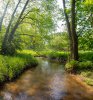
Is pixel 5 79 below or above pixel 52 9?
below

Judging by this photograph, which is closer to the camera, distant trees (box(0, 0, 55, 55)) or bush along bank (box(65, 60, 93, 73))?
bush along bank (box(65, 60, 93, 73))

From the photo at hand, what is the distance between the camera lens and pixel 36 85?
10922mm

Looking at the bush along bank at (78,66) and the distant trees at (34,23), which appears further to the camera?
the distant trees at (34,23)

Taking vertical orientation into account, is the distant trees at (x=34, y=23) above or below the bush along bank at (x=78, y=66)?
above

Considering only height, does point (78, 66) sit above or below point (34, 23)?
below

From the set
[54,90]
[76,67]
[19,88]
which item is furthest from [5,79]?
[76,67]

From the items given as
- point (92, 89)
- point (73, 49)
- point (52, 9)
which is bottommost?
point (92, 89)

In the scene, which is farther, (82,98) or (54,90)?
(54,90)

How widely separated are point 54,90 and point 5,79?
8.89ft

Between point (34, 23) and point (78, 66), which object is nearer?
point (78, 66)

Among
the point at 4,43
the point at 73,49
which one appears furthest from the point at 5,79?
the point at 4,43

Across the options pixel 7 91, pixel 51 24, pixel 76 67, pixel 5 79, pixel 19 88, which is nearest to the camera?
pixel 7 91

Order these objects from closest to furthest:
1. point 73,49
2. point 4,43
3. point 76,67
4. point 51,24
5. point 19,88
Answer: point 19,88, point 76,67, point 73,49, point 4,43, point 51,24

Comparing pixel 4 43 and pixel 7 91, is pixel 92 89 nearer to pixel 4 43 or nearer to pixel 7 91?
pixel 7 91
